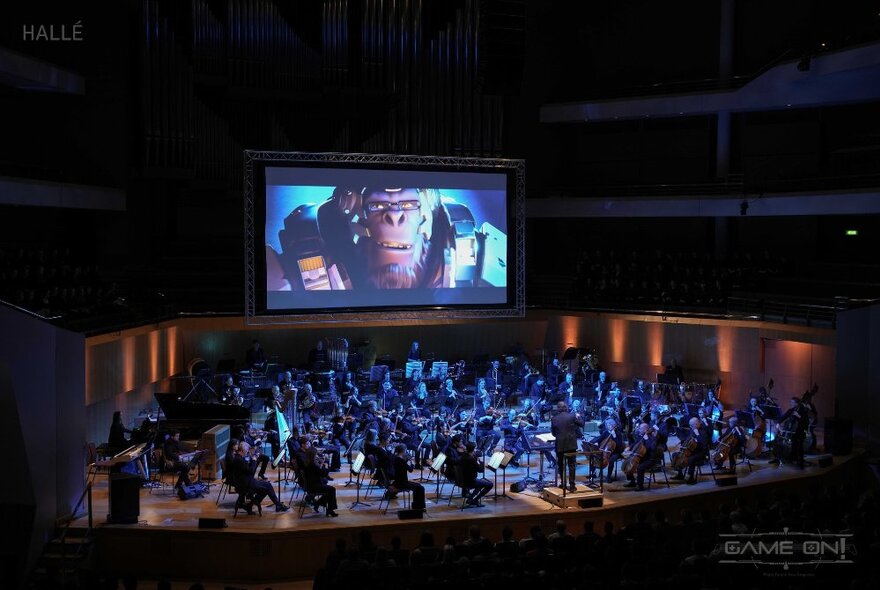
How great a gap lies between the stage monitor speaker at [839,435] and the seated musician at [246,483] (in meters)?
10.9

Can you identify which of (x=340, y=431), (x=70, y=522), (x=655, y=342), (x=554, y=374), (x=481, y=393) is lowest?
(x=70, y=522)

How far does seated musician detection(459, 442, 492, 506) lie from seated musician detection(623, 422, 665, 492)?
278 centimetres

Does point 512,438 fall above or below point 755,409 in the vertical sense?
below

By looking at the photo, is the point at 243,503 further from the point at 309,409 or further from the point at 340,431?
the point at 309,409

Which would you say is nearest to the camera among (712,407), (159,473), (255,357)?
(159,473)

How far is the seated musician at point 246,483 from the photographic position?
14.2 metres

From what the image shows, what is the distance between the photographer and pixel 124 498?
13.9m

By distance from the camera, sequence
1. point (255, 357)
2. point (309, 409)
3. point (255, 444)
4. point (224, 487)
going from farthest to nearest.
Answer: point (255, 357), point (309, 409), point (224, 487), point (255, 444)

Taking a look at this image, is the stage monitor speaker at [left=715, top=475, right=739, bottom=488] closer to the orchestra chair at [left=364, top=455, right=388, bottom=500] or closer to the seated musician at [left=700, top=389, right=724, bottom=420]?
the seated musician at [left=700, top=389, right=724, bottom=420]

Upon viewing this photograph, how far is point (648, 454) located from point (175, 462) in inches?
310

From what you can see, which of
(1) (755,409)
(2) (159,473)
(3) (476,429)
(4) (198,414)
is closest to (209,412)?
(4) (198,414)

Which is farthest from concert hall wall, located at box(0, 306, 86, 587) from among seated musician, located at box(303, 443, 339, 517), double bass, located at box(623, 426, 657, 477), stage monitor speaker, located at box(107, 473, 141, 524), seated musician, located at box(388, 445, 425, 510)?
double bass, located at box(623, 426, 657, 477)

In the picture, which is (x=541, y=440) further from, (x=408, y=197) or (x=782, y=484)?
(x=408, y=197)

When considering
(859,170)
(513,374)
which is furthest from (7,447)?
(859,170)
